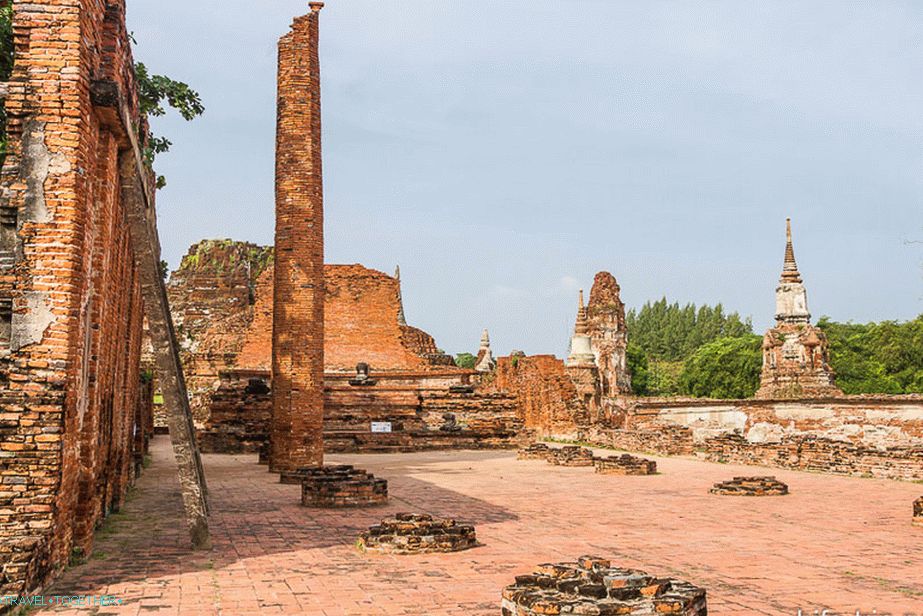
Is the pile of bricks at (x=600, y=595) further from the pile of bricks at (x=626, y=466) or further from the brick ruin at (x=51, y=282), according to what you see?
the pile of bricks at (x=626, y=466)

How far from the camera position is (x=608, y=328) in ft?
133

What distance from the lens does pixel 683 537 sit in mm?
7902

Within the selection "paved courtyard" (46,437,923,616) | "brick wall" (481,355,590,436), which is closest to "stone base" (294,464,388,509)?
"paved courtyard" (46,437,923,616)

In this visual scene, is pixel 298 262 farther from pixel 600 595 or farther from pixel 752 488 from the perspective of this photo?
pixel 600 595

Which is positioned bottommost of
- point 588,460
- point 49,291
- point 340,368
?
point 588,460

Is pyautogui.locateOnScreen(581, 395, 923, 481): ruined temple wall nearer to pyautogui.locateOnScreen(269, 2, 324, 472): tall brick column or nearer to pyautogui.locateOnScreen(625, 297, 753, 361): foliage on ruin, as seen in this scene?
pyautogui.locateOnScreen(269, 2, 324, 472): tall brick column

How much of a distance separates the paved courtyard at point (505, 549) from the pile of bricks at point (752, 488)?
27 cm

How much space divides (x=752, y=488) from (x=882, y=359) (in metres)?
35.3

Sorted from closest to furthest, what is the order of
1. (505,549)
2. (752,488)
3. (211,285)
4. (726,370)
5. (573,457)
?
(505,549) → (752,488) → (573,457) → (211,285) → (726,370)

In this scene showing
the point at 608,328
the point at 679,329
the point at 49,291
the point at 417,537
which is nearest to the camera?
the point at 49,291

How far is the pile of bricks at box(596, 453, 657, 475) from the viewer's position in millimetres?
14797

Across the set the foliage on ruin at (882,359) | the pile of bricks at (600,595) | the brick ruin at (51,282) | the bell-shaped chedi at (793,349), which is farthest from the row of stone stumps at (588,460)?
the foliage on ruin at (882,359)

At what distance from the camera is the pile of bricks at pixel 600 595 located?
4.22m

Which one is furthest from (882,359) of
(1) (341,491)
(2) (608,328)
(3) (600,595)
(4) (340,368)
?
(3) (600,595)
